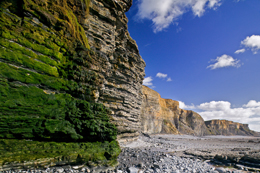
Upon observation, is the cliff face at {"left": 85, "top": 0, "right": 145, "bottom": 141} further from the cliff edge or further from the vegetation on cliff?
the cliff edge

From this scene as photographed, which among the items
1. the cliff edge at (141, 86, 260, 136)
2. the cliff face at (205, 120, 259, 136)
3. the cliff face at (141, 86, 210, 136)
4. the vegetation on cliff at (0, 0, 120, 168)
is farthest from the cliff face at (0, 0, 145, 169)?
the cliff face at (205, 120, 259, 136)

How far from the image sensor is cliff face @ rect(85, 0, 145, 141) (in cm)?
993

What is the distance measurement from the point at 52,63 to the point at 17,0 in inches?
78.1

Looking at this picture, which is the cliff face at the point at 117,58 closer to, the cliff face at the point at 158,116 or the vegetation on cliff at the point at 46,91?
the vegetation on cliff at the point at 46,91

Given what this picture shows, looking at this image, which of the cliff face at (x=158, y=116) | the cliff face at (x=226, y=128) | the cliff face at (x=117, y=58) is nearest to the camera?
the cliff face at (x=117, y=58)

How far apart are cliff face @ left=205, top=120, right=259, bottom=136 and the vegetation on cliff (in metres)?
108

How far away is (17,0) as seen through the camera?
4.08 metres

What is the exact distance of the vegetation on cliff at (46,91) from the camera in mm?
3441

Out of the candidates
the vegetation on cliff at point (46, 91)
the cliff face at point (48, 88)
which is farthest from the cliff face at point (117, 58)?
the vegetation on cliff at point (46, 91)

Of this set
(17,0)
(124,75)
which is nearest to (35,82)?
(17,0)

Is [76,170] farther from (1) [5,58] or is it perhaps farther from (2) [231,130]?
(2) [231,130]

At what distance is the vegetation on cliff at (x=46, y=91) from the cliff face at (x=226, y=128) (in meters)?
108

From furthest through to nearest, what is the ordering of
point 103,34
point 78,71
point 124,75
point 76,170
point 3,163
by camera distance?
point 124,75 < point 103,34 < point 78,71 < point 76,170 < point 3,163

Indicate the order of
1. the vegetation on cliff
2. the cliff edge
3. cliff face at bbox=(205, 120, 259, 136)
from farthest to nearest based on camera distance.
Result: cliff face at bbox=(205, 120, 259, 136), the cliff edge, the vegetation on cliff
